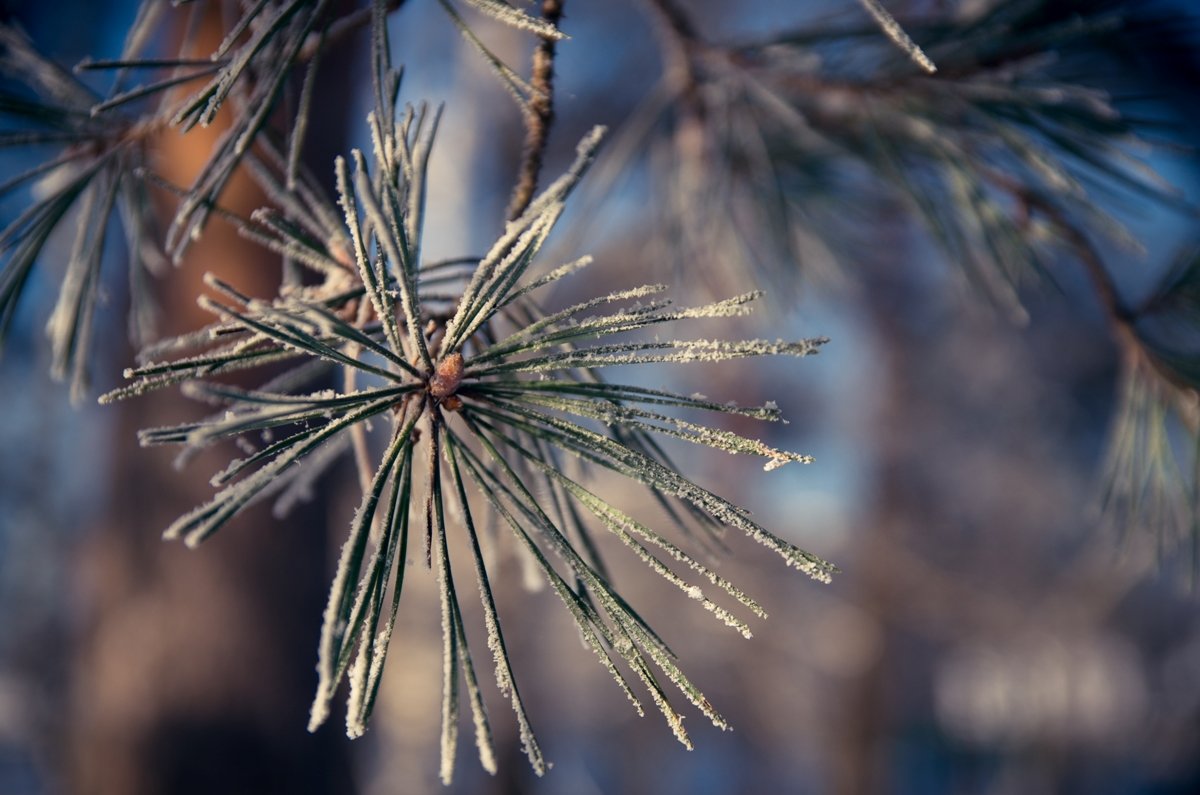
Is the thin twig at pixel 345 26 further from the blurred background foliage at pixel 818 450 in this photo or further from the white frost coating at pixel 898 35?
the white frost coating at pixel 898 35

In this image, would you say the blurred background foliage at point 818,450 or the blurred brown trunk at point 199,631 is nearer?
the blurred background foliage at point 818,450

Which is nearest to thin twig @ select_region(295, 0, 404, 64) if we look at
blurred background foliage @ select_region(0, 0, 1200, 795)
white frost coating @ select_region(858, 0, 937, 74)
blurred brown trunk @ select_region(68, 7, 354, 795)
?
blurred background foliage @ select_region(0, 0, 1200, 795)

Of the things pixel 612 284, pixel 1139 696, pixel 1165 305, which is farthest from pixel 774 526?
pixel 1165 305

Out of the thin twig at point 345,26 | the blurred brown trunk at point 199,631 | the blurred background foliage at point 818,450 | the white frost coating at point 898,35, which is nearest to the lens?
the white frost coating at point 898,35

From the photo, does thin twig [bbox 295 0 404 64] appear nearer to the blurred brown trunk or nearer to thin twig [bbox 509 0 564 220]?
thin twig [bbox 509 0 564 220]

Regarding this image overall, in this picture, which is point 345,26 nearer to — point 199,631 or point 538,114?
point 538,114

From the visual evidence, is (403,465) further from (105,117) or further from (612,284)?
(612,284)

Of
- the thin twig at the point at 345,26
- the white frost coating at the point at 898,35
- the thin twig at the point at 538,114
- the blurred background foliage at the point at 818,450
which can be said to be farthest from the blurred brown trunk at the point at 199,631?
the white frost coating at the point at 898,35
